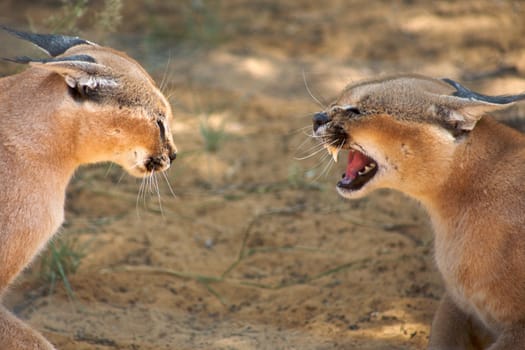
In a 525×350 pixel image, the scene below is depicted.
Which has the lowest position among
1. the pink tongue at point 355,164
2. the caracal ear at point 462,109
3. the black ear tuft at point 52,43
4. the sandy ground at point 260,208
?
the sandy ground at point 260,208

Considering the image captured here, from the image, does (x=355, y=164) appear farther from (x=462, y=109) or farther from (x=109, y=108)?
(x=109, y=108)

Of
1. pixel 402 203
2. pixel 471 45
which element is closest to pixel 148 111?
pixel 402 203

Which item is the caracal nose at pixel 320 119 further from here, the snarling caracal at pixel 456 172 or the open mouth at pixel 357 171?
the open mouth at pixel 357 171

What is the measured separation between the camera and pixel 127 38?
9492 mm

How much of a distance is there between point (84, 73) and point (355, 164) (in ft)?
5.27

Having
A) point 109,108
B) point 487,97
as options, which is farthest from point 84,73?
point 487,97

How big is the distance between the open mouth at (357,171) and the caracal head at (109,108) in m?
0.99

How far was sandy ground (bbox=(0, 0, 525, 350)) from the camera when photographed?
17.7 feet

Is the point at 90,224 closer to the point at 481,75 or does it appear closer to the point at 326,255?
the point at 326,255

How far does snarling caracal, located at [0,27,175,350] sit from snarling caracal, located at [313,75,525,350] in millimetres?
999

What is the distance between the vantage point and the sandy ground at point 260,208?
539 cm

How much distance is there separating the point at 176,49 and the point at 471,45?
10.5ft

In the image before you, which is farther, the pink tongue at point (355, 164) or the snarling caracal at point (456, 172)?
the pink tongue at point (355, 164)

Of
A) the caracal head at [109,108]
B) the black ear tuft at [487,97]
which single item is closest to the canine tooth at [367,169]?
the black ear tuft at [487,97]
